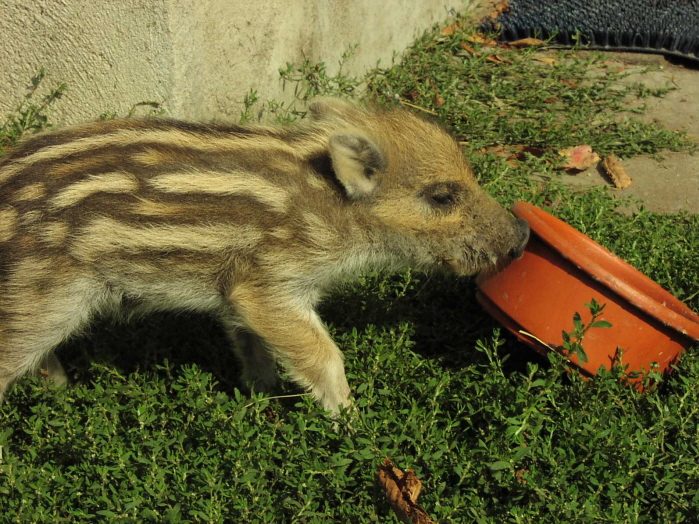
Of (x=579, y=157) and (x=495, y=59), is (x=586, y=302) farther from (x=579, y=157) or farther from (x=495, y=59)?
(x=495, y=59)

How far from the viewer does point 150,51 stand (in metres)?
5.04

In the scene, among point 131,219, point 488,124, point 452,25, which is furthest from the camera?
point 452,25

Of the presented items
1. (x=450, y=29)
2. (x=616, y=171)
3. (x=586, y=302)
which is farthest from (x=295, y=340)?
(x=450, y=29)

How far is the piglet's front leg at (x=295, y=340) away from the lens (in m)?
4.21

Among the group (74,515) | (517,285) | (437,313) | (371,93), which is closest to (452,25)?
(371,93)

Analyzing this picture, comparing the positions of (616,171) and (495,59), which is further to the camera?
(495,59)

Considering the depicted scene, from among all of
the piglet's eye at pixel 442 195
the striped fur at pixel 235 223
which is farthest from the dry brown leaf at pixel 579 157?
the piglet's eye at pixel 442 195

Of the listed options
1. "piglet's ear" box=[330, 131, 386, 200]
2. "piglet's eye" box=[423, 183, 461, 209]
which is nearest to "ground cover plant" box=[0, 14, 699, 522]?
"piglet's eye" box=[423, 183, 461, 209]

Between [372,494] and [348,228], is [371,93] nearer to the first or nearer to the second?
[348,228]

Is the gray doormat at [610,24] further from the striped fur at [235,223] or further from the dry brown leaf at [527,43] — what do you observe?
the striped fur at [235,223]

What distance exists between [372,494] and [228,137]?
1.71 meters

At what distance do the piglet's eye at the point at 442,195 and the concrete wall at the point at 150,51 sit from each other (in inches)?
62.6

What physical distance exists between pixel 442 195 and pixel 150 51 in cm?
179

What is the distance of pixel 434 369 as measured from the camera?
4523 mm
